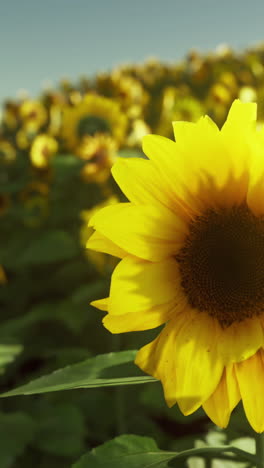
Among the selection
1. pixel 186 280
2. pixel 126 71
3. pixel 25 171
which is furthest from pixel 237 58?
pixel 186 280

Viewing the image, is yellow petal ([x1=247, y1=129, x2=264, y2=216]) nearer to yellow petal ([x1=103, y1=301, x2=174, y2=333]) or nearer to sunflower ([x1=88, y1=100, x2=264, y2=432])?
sunflower ([x1=88, y1=100, x2=264, y2=432])

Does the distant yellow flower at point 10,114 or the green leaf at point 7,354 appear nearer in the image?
the green leaf at point 7,354

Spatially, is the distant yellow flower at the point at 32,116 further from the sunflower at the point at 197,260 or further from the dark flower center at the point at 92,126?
the sunflower at the point at 197,260

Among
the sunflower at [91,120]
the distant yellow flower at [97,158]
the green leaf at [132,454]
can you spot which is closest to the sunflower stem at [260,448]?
the green leaf at [132,454]

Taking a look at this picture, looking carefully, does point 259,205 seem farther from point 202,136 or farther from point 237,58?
point 237,58

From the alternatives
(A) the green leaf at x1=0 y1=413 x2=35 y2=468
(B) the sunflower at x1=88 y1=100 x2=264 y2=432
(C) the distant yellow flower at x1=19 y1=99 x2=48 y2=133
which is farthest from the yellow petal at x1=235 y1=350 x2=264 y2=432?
(C) the distant yellow flower at x1=19 y1=99 x2=48 y2=133

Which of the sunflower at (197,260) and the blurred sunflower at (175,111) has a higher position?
the blurred sunflower at (175,111)
